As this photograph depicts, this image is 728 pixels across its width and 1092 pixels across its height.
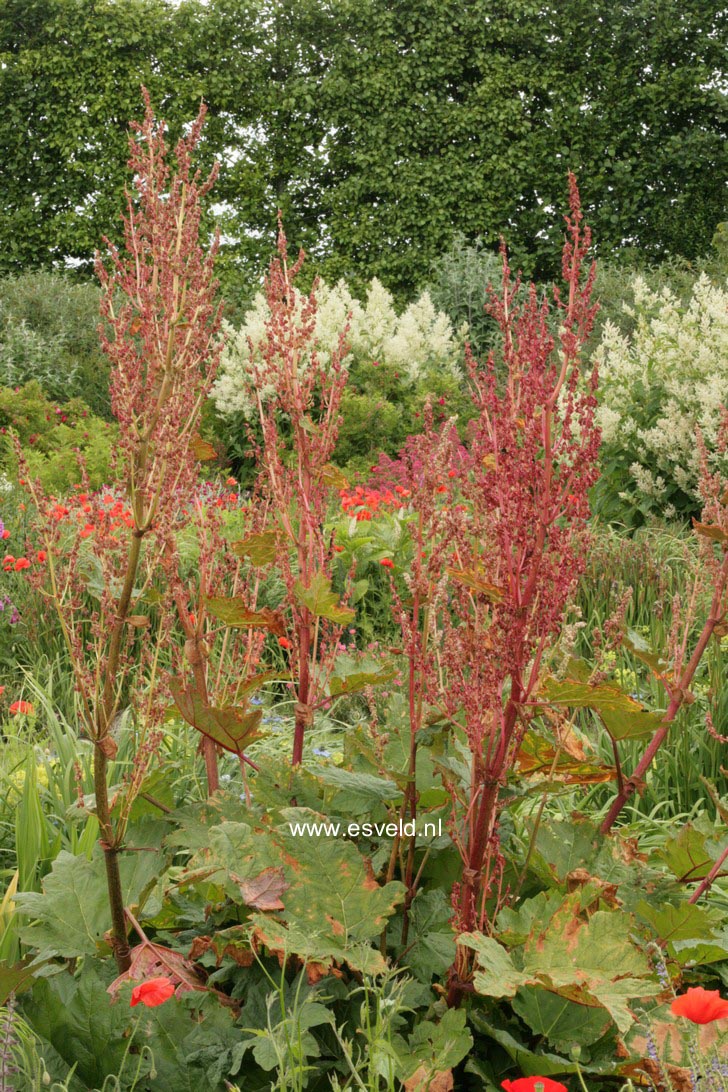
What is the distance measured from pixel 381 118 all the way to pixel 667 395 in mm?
9492

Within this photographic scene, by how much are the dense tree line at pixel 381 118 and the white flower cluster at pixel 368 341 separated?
3.77m

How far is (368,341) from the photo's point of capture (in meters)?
10.6

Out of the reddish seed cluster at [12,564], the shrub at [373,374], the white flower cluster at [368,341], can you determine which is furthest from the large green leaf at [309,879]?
the white flower cluster at [368,341]

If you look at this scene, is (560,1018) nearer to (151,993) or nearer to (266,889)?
(266,889)

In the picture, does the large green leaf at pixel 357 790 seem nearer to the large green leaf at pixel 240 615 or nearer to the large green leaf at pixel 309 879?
the large green leaf at pixel 309 879

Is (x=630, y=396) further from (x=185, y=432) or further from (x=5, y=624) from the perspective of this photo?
(x=185, y=432)

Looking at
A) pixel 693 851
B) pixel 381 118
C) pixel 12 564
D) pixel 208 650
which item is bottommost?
pixel 12 564

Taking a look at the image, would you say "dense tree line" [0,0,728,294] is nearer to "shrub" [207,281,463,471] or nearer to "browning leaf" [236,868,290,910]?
"shrub" [207,281,463,471]

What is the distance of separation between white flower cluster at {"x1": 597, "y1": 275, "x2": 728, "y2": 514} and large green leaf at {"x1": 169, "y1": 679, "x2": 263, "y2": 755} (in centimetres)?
496

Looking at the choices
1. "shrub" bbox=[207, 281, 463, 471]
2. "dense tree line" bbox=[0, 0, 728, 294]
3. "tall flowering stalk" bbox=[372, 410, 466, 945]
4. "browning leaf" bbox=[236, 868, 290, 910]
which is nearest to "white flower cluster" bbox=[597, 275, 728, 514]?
"shrub" bbox=[207, 281, 463, 471]

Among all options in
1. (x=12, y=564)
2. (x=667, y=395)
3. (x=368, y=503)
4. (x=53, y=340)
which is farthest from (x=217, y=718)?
(x=53, y=340)

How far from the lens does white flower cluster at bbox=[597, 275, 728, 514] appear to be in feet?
21.7

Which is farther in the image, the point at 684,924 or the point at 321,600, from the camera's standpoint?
the point at 321,600

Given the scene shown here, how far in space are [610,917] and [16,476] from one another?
6.30 meters
